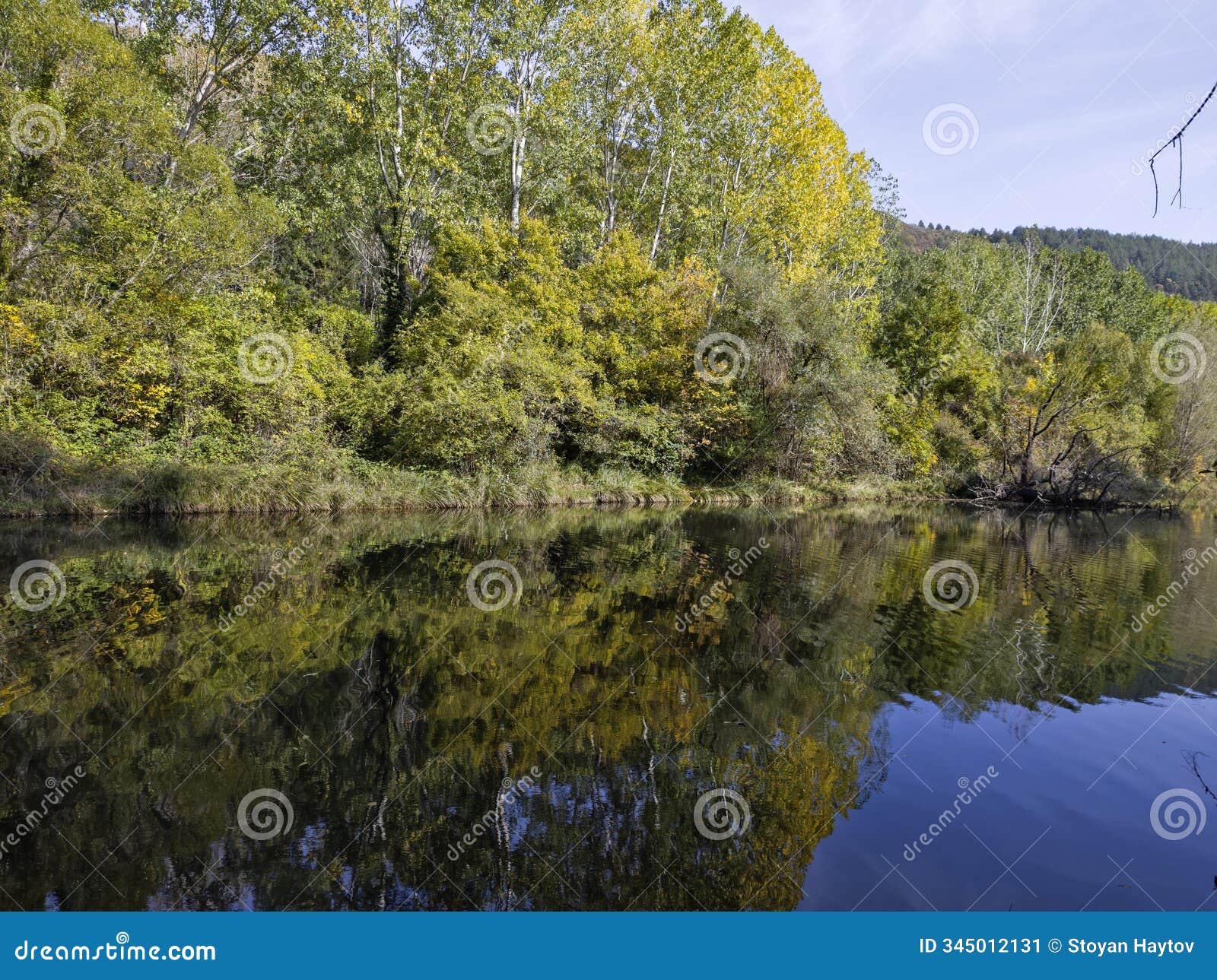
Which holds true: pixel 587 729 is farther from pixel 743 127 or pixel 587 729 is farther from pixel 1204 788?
pixel 743 127

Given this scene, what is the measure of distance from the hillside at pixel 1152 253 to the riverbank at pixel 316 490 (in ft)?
282

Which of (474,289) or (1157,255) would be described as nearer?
(474,289)

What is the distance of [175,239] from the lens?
20.3 meters

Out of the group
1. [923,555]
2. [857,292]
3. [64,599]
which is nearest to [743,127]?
[857,292]

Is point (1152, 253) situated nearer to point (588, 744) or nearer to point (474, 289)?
point (474, 289)

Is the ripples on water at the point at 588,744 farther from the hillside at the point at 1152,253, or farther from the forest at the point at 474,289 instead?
the hillside at the point at 1152,253

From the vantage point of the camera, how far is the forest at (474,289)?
19.0m

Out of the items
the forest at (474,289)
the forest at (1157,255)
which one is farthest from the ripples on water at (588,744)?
the forest at (1157,255)

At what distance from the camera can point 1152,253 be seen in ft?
406

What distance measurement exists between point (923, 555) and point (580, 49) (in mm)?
23818

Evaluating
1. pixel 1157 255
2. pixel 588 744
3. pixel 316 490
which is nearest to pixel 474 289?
pixel 316 490

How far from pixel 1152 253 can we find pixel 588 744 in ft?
503

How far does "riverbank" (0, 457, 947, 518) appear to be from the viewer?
17.9 m

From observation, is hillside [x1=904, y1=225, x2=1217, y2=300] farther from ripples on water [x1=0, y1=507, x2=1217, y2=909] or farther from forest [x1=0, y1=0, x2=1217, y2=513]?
ripples on water [x1=0, y1=507, x2=1217, y2=909]
